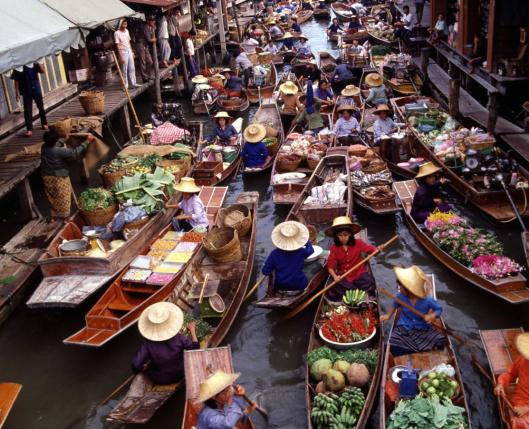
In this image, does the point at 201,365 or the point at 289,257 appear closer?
the point at 201,365

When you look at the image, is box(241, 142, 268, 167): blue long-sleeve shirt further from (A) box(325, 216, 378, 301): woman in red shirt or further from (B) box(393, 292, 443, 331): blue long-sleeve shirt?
(B) box(393, 292, 443, 331): blue long-sleeve shirt

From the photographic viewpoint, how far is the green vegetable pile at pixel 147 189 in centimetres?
1048

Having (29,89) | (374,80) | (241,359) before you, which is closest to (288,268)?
(241,359)

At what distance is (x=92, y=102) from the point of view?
530 inches

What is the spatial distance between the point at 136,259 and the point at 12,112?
22.2 feet

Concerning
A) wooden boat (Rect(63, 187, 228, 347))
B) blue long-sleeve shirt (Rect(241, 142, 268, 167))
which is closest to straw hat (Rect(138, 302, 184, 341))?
wooden boat (Rect(63, 187, 228, 347))

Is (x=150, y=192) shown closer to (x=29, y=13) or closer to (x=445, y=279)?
(x=29, y=13)

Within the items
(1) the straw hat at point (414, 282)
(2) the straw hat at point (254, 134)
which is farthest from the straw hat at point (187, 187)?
(1) the straw hat at point (414, 282)

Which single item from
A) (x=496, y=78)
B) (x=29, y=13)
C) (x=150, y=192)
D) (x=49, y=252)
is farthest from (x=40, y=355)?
(x=496, y=78)

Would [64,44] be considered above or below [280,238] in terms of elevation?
above

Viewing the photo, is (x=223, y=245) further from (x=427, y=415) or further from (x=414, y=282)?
(x=427, y=415)

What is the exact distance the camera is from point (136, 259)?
9.02m

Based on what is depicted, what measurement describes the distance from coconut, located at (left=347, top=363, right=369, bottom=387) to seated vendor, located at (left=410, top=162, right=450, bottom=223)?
432 cm

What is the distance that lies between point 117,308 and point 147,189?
10.4 ft
